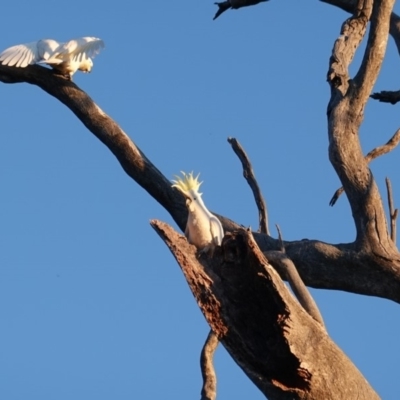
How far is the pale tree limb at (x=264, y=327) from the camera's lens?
400cm

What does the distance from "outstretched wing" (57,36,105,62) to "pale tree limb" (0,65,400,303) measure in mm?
249

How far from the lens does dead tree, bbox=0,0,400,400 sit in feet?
13.2

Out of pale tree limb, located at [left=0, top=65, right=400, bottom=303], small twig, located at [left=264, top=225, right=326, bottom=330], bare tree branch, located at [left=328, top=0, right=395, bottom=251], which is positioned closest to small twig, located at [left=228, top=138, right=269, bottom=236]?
pale tree limb, located at [left=0, top=65, right=400, bottom=303]

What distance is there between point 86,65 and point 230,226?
219cm

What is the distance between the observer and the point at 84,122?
6.31 meters

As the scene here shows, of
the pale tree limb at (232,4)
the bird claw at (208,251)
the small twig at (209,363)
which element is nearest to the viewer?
the bird claw at (208,251)

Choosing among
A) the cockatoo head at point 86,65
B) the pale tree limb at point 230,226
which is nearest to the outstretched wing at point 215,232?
the pale tree limb at point 230,226

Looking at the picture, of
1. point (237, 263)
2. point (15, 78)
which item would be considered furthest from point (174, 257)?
point (15, 78)

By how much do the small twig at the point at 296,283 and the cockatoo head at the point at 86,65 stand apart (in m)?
2.69

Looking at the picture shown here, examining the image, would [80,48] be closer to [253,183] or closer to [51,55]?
[51,55]

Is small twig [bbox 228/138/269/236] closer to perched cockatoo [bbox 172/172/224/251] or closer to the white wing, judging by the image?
perched cockatoo [bbox 172/172/224/251]

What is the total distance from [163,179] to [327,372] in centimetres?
217

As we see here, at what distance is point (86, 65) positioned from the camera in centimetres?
739

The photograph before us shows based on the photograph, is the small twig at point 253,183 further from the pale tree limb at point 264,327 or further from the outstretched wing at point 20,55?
the pale tree limb at point 264,327
